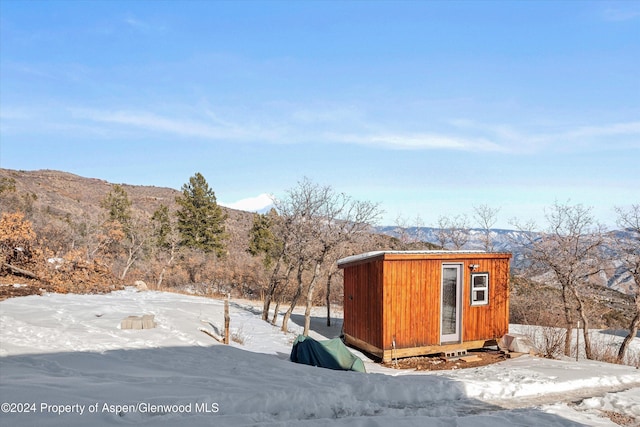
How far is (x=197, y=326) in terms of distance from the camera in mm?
12062

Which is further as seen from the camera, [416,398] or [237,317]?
[237,317]

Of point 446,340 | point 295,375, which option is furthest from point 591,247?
point 295,375

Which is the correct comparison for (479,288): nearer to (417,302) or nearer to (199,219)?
(417,302)

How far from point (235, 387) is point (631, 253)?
12.7 meters

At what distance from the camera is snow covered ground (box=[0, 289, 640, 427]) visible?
178 inches

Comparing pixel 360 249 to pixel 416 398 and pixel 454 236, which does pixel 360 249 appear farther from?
pixel 416 398

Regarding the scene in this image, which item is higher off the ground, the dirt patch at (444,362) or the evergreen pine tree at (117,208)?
the evergreen pine tree at (117,208)

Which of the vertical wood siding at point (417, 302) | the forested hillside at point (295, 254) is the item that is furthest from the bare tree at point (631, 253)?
the vertical wood siding at point (417, 302)

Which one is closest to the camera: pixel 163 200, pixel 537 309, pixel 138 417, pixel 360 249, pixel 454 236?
pixel 138 417

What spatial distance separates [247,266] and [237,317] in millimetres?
13352

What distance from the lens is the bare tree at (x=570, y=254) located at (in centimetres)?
Answer: 1233

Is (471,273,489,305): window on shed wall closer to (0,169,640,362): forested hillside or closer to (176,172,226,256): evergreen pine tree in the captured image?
(0,169,640,362): forested hillside

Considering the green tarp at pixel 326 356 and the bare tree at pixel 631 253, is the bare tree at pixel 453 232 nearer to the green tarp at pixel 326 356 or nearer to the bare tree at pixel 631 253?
the bare tree at pixel 631 253

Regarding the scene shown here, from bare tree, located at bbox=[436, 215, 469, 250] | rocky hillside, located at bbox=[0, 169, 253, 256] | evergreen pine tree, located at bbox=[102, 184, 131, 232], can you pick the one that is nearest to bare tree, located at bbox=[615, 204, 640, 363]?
bare tree, located at bbox=[436, 215, 469, 250]
